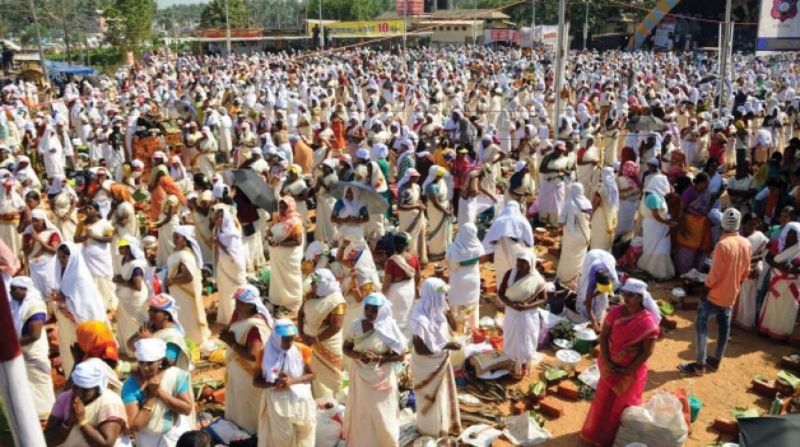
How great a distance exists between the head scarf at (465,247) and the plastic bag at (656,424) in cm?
232

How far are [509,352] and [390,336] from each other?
7.02 ft

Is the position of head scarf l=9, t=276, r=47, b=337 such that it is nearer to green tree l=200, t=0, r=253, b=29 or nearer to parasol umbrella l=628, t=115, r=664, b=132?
parasol umbrella l=628, t=115, r=664, b=132

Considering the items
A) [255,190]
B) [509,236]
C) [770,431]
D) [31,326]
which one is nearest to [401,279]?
[509,236]

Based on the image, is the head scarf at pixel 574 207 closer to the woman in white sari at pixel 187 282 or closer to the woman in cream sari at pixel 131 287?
the woman in white sari at pixel 187 282

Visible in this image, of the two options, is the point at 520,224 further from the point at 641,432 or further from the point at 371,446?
the point at 371,446

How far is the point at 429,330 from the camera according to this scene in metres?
5.47

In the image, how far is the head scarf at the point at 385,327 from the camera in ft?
16.7

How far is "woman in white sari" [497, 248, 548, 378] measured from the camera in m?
6.60

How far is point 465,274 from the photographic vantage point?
Result: 23.9 ft

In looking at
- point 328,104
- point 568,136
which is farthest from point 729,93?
point 328,104

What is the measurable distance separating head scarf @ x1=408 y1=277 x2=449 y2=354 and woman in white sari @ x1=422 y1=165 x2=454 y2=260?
4.03 meters

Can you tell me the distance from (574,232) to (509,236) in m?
1.34

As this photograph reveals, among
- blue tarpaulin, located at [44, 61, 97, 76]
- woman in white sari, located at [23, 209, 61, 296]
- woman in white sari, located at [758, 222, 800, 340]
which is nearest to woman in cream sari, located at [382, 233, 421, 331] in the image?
woman in white sari, located at [23, 209, 61, 296]

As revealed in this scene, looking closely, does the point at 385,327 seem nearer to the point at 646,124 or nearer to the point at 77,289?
the point at 77,289
